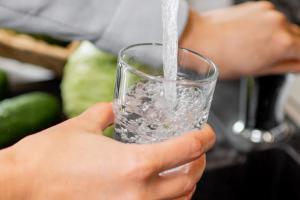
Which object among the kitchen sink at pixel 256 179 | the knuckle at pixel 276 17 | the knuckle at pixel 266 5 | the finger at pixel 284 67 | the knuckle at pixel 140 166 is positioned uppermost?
the knuckle at pixel 266 5

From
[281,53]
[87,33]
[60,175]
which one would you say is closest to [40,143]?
[60,175]

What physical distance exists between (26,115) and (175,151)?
0.44 m

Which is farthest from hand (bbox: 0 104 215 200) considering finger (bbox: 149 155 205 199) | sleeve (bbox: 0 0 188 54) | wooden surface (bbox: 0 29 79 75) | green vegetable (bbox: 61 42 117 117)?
wooden surface (bbox: 0 29 79 75)

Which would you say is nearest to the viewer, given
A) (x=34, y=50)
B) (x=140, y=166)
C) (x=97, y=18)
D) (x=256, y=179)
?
(x=140, y=166)

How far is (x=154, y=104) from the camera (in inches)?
17.9

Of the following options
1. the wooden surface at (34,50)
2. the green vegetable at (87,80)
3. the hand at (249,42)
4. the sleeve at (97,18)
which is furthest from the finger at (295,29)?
the wooden surface at (34,50)

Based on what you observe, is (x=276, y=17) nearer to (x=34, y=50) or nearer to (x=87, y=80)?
(x=87, y=80)

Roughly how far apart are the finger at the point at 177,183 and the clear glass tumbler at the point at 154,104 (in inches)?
1.3

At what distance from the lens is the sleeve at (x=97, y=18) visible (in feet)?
2.25

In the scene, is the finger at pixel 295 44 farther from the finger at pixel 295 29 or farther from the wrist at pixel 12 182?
→ the wrist at pixel 12 182

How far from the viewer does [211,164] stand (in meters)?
0.78

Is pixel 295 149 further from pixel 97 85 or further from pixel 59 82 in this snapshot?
pixel 59 82

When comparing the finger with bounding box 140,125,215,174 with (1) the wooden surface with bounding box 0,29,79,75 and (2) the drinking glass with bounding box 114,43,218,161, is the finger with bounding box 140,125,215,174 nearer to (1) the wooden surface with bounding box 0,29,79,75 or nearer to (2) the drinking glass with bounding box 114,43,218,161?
(2) the drinking glass with bounding box 114,43,218,161

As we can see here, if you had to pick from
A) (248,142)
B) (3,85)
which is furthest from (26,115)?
(248,142)
